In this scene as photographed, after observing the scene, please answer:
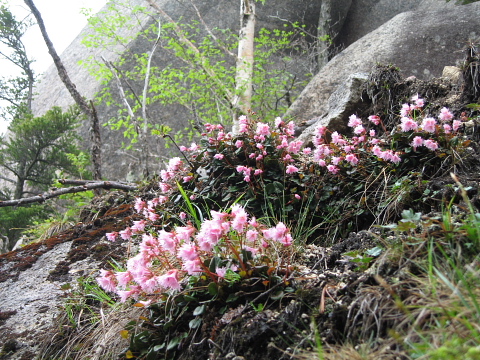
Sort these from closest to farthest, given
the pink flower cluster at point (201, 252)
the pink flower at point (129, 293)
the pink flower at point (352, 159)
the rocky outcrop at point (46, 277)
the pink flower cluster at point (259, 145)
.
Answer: the pink flower cluster at point (201, 252) → the pink flower at point (129, 293) → the rocky outcrop at point (46, 277) → the pink flower at point (352, 159) → the pink flower cluster at point (259, 145)

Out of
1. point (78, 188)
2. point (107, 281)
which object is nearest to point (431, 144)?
point (107, 281)

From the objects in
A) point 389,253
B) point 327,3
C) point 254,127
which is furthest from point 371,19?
point 389,253

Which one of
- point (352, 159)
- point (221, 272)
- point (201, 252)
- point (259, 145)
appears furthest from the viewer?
point (259, 145)

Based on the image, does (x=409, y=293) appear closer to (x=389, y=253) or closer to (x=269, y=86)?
(x=389, y=253)

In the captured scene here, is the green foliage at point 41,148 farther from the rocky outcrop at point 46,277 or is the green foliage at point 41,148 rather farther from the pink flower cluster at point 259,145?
the pink flower cluster at point 259,145

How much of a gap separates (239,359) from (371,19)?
9697 mm

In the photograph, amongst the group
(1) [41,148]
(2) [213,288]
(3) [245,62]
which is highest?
(3) [245,62]

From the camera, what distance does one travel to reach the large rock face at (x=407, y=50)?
500 centimetres

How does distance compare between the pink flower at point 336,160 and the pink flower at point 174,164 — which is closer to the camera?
the pink flower at point 336,160

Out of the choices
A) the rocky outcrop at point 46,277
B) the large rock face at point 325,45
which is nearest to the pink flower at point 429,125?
the rocky outcrop at point 46,277

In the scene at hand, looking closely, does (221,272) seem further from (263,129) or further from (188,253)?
(263,129)

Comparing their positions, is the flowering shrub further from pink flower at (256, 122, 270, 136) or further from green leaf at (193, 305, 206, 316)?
green leaf at (193, 305, 206, 316)

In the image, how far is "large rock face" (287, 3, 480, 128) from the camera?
500 centimetres

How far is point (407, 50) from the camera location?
5.16m
